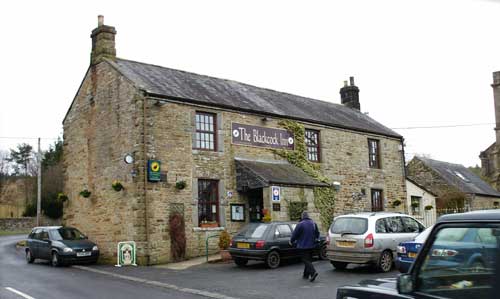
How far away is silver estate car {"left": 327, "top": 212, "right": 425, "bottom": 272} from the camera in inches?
530

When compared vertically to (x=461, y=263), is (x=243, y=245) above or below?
below

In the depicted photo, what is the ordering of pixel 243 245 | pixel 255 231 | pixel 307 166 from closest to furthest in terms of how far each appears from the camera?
pixel 243 245, pixel 255 231, pixel 307 166

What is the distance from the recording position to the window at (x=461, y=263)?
134 inches

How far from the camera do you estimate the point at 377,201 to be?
27094 mm

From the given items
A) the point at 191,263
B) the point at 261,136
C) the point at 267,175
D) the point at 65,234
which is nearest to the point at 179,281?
the point at 191,263

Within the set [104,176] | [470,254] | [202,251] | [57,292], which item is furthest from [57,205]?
[470,254]

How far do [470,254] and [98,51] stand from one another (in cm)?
2018

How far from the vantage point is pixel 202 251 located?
19.2 meters

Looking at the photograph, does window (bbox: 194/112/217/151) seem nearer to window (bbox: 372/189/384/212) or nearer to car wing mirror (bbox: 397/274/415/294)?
window (bbox: 372/189/384/212)

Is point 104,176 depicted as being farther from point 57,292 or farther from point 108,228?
point 57,292

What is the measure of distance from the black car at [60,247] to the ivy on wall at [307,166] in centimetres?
873

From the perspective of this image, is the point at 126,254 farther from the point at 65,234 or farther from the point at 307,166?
the point at 307,166

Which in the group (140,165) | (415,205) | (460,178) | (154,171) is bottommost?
(415,205)

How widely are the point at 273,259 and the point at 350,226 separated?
2.83 metres
